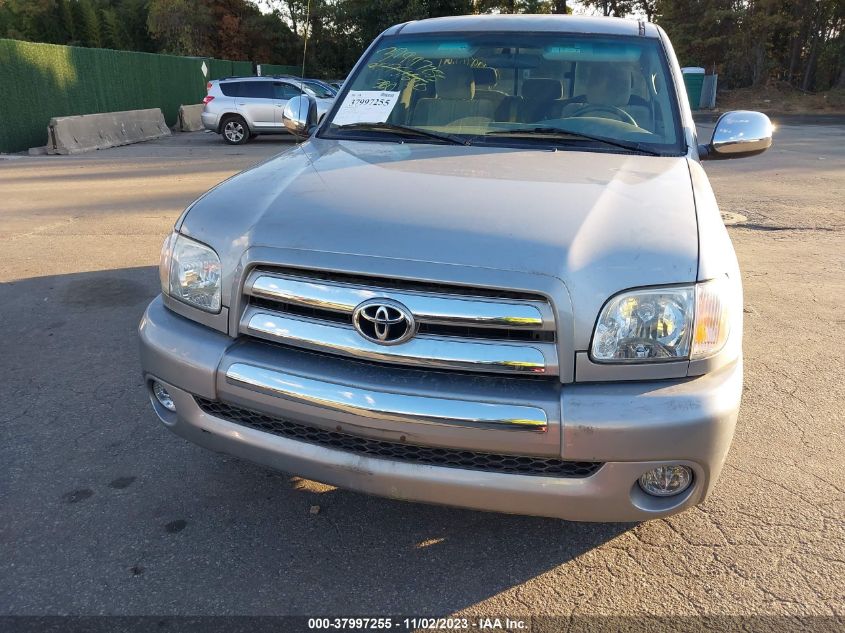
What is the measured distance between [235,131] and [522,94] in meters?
15.6

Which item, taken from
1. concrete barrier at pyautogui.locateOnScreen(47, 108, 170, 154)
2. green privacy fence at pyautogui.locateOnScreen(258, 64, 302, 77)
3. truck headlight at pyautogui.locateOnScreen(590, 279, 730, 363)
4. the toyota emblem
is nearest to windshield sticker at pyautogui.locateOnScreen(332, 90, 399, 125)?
the toyota emblem

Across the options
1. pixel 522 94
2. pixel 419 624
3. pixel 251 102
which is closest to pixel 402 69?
pixel 522 94

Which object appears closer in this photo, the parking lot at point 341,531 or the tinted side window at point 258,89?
the parking lot at point 341,531

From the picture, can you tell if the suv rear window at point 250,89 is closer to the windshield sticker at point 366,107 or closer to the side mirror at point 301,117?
the side mirror at point 301,117

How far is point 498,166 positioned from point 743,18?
37.7 meters

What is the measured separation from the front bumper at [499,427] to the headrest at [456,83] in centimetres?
195

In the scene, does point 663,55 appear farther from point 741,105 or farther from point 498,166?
point 741,105

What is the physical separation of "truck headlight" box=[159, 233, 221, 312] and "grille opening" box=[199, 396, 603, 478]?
0.39 meters

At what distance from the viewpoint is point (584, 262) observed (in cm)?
210

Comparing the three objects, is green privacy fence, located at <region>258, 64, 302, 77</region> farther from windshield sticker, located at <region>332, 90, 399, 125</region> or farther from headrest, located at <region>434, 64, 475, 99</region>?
headrest, located at <region>434, 64, 475, 99</region>

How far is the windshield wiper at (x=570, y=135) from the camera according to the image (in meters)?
3.13

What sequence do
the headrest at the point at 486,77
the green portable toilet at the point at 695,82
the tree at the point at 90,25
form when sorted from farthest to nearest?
the tree at the point at 90,25 < the green portable toilet at the point at 695,82 < the headrest at the point at 486,77

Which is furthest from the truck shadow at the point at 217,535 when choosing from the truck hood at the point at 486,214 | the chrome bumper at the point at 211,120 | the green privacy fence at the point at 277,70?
the green privacy fence at the point at 277,70

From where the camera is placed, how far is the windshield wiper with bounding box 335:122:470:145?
3.31 m
